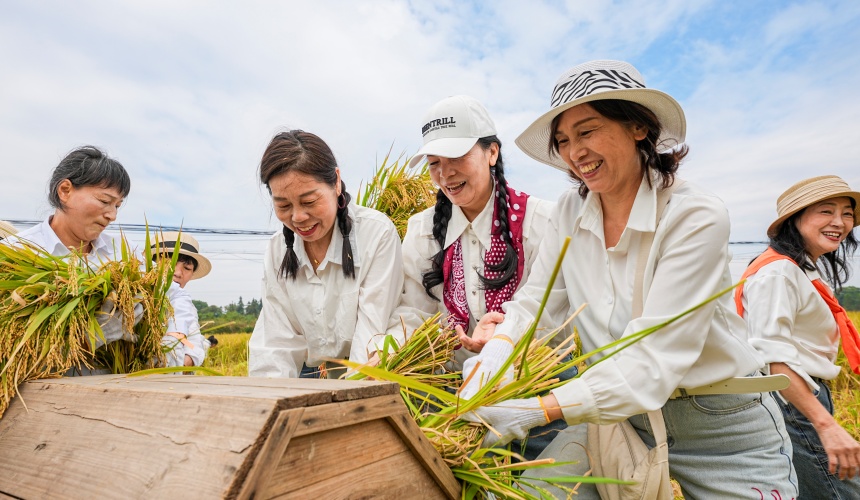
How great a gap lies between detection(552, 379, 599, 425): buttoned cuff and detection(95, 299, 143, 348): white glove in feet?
5.40

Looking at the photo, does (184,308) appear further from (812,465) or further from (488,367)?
(812,465)

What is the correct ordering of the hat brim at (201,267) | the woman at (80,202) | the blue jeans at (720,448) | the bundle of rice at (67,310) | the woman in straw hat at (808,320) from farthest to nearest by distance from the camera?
the hat brim at (201,267), the woman at (80,202), the woman in straw hat at (808,320), the bundle of rice at (67,310), the blue jeans at (720,448)

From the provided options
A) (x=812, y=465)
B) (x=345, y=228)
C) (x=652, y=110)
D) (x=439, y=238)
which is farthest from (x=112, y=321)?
(x=812, y=465)

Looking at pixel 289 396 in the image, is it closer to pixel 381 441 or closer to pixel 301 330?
pixel 381 441

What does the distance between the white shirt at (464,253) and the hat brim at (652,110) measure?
0.61 meters

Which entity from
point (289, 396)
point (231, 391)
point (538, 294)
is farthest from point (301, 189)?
point (289, 396)

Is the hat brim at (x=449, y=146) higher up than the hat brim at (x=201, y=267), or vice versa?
the hat brim at (x=449, y=146)

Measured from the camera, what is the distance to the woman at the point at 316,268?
2.79 m

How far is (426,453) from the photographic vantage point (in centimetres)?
146

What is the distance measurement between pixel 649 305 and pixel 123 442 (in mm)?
1501

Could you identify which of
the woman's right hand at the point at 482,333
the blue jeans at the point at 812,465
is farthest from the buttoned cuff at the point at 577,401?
the blue jeans at the point at 812,465

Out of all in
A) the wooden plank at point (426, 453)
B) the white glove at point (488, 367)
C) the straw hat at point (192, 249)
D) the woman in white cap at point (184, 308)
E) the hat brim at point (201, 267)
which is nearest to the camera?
the wooden plank at point (426, 453)

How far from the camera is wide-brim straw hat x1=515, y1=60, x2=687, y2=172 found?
1905 millimetres

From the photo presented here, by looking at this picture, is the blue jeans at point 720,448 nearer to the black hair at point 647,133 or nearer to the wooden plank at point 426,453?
the wooden plank at point 426,453
